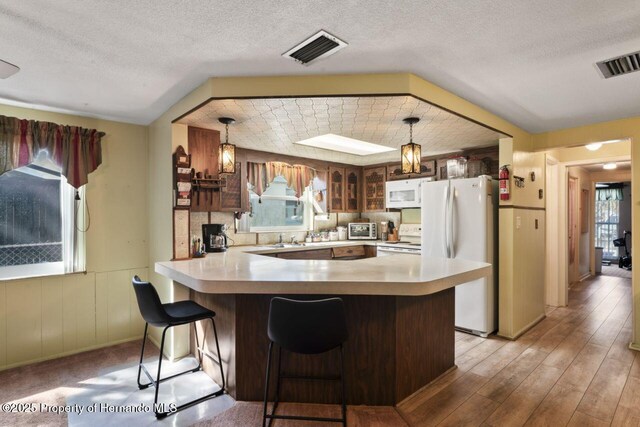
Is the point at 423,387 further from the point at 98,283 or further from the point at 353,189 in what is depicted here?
the point at 353,189

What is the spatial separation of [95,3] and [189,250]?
2145mm

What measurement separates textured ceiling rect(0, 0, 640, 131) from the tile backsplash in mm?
1545

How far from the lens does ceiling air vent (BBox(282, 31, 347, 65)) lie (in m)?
1.83

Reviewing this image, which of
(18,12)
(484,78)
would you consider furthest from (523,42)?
(18,12)

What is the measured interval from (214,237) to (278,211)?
4.61ft

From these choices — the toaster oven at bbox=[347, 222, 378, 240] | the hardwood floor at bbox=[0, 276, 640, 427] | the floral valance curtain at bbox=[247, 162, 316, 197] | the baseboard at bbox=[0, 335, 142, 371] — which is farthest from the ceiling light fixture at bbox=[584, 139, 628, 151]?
the baseboard at bbox=[0, 335, 142, 371]

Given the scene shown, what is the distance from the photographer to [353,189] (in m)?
5.77

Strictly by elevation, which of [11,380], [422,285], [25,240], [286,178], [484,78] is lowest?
[11,380]

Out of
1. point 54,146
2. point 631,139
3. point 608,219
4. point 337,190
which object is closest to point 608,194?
point 608,219

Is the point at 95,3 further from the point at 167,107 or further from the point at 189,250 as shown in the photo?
the point at 189,250

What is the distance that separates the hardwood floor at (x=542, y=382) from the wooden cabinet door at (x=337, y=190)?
269 cm

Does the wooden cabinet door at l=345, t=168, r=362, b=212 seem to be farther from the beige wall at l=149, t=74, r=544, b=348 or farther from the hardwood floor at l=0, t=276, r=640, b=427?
the hardwood floor at l=0, t=276, r=640, b=427

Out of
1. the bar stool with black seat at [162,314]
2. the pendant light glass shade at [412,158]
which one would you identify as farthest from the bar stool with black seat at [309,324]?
the pendant light glass shade at [412,158]

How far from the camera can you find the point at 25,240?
121 inches
